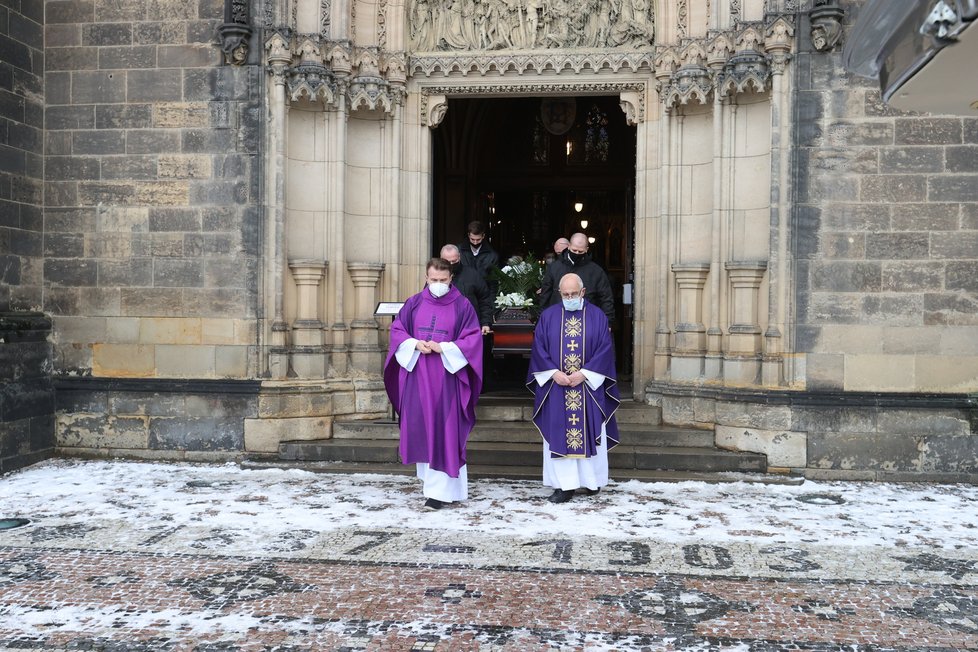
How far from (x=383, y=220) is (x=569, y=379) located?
3.29m

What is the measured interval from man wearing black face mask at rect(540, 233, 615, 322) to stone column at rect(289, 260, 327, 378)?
91.1 inches

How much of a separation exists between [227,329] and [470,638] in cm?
579

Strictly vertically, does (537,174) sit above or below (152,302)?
above

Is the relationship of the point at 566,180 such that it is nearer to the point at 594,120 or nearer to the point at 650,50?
the point at 594,120

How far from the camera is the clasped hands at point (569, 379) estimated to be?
7988 millimetres

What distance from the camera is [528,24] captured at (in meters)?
10.4

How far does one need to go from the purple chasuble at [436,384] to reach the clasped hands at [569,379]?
638 millimetres

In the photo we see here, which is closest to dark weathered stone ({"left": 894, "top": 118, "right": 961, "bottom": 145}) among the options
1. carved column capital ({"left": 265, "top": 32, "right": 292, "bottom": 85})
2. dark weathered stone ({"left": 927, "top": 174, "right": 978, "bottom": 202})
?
dark weathered stone ({"left": 927, "top": 174, "right": 978, "bottom": 202})

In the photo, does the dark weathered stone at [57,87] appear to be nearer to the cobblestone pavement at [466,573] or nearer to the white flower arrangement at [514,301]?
the cobblestone pavement at [466,573]

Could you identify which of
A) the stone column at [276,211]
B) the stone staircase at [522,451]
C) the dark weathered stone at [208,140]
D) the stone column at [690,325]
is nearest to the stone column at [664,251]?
the stone column at [690,325]

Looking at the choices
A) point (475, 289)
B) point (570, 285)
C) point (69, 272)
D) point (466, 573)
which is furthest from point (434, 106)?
point (466, 573)

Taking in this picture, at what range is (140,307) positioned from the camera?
9.81 meters

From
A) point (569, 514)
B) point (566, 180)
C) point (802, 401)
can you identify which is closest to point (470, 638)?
point (569, 514)

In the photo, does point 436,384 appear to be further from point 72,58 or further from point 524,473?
point 72,58
